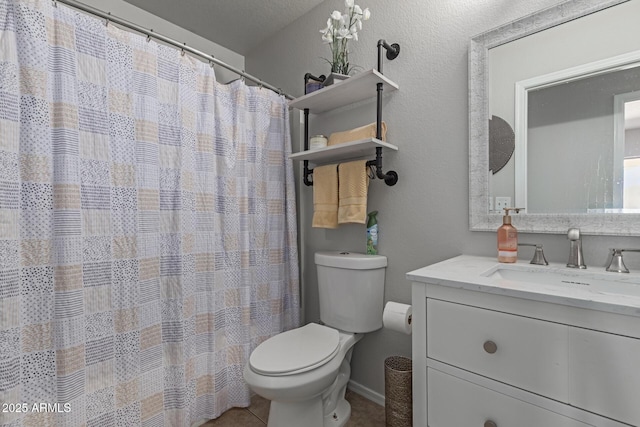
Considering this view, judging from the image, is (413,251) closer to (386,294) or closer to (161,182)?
(386,294)

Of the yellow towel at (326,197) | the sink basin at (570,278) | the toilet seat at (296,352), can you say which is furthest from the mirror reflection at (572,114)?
the toilet seat at (296,352)

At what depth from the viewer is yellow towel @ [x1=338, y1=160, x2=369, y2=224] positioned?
152 cm

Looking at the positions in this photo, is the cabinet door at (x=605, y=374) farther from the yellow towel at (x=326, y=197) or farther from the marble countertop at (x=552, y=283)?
the yellow towel at (x=326, y=197)

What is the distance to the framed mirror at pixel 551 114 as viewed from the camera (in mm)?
1009

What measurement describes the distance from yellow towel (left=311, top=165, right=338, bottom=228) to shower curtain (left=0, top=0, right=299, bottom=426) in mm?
→ 340

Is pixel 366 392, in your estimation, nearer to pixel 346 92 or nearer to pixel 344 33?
pixel 346 92

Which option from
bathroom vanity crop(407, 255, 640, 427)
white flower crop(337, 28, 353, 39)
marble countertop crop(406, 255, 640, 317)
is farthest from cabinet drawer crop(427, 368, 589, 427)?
white flower crop(337, 28, 353, 39)

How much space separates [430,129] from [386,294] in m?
0.85

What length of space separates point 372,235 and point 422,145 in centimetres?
52

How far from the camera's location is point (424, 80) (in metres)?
1.42

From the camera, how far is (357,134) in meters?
1.61

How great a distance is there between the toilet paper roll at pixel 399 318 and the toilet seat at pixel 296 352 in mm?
266

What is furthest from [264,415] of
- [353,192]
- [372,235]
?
[353,192]

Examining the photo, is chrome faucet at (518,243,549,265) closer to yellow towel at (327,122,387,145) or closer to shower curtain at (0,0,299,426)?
yellow towel at (327,122,387,145)
